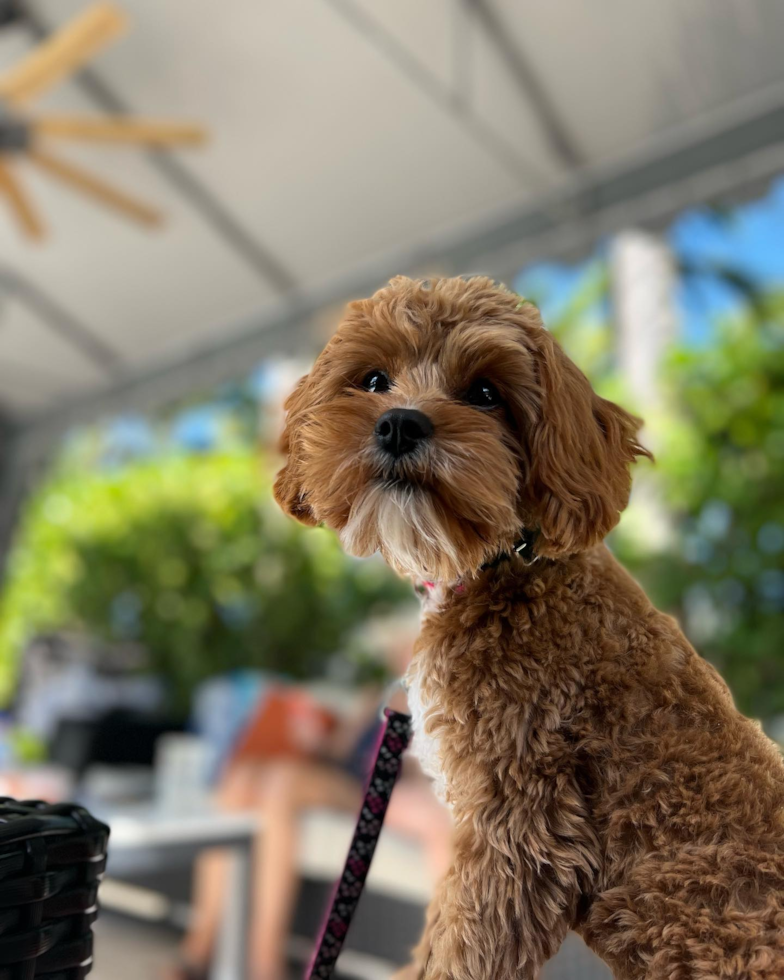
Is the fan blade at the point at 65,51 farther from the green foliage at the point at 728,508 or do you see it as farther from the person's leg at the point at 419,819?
the person's leg at the point at 419,819

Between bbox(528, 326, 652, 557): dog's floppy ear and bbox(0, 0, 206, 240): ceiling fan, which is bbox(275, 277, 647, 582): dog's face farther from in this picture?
bbox(0, 0, 206, 240): ceiling fan

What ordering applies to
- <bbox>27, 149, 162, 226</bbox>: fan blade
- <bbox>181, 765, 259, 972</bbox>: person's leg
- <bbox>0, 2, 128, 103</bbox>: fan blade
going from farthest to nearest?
<bbox>27, 149, 162, 226</bbox>: fan blade → <bbox>0, 2, 128, 103</bbox>: fan blade → <bbox>181, 765, 259, 972</bbox>: person's leg

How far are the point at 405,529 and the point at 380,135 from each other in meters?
3.98

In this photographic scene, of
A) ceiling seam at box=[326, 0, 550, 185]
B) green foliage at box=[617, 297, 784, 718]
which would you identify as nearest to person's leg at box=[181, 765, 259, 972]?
green foliage at box=[617, 297, 784, 718]

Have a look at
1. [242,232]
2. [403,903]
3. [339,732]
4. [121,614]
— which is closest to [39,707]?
[121,614]

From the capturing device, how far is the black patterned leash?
2.26 feet

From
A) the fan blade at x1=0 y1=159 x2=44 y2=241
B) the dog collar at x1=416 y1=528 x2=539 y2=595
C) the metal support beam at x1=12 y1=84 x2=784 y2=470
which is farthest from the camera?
the fan blade at x1=0 y1=159 x2=44 y2=241

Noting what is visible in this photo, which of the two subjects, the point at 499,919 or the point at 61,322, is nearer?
the point at 499,919

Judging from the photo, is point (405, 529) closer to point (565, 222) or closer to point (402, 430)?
point (402, 430)

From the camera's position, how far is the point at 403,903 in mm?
2371

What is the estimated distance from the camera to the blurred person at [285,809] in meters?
2.60

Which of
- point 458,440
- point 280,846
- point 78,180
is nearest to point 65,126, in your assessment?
point 78,180

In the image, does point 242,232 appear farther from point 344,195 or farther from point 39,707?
point 39,707

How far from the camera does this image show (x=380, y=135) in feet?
13.7
